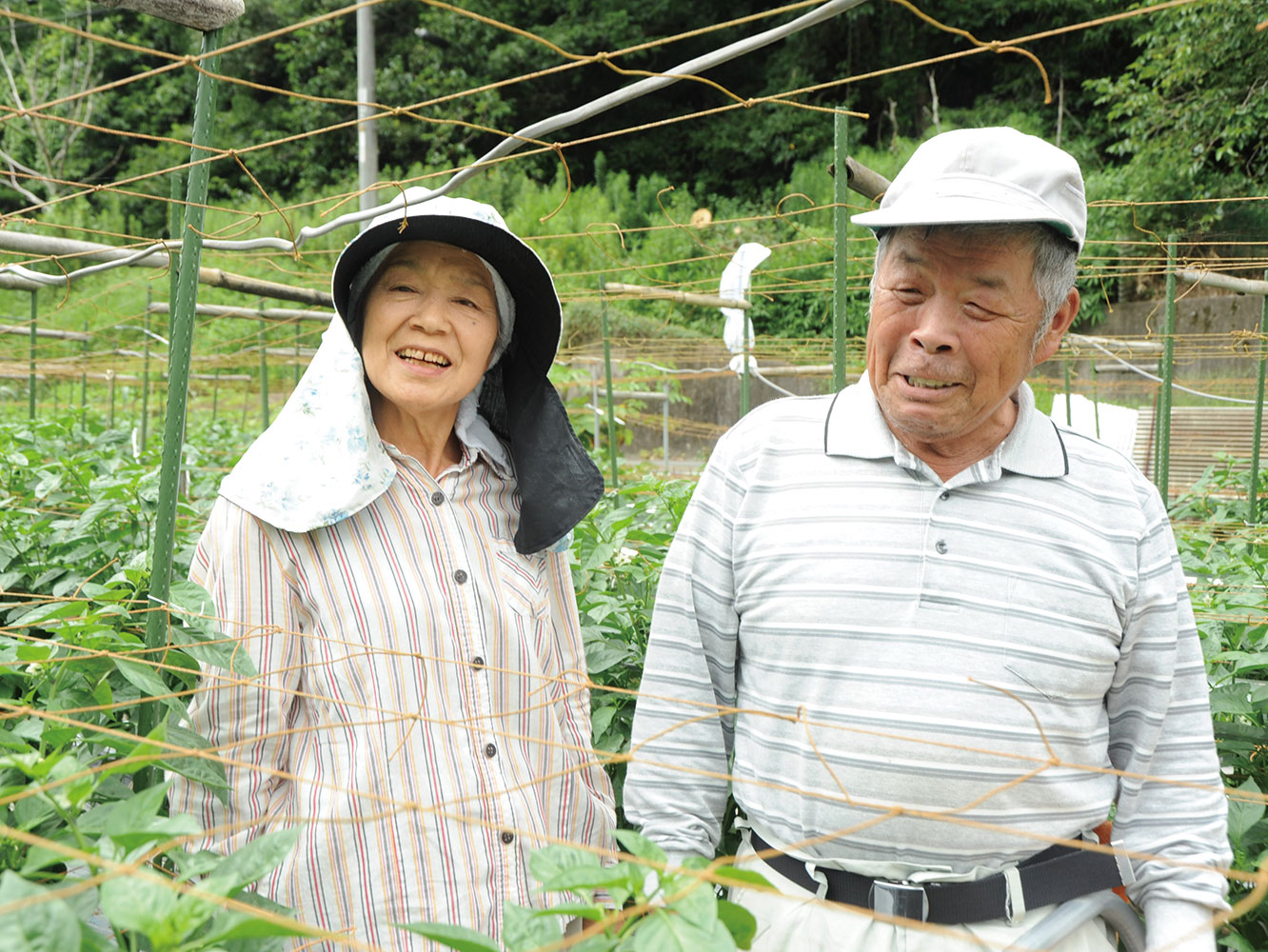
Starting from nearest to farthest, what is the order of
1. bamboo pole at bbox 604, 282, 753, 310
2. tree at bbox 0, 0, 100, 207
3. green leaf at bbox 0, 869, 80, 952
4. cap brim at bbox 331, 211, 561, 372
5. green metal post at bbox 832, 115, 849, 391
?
green leaf at bbox 0, 869, 80, 952 → cap brim at bbox 331, 211, 561, 372 → green metal post at bbox 832, 115, 849, 391 → bamboo pole at bbox 604, 282, 753, 310 → tree at bbox 0, 0, 100, 207

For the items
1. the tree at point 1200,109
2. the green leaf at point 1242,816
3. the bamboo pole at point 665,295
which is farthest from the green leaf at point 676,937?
the tree at point 1200,109

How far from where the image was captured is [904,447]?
4.64ft

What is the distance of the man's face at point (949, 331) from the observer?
1345mm

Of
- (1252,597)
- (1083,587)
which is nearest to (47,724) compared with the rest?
(1083,587)

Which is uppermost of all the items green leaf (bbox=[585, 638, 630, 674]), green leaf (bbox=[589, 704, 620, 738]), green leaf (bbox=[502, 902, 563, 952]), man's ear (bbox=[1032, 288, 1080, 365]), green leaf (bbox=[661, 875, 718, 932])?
man's ear (bbox=[1032, 288, 1080, 365])

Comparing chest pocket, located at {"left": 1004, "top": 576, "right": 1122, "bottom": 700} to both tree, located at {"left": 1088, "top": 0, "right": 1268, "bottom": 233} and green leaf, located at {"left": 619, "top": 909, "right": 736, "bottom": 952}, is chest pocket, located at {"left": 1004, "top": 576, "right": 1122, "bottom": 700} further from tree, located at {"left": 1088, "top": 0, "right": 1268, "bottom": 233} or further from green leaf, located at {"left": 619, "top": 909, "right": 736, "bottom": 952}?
tree, located at {"left": 1088, "top": 0, "right": 1268, "bottom": 233}

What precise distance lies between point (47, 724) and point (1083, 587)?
3.95ft

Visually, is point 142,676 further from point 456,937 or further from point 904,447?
point 904,447

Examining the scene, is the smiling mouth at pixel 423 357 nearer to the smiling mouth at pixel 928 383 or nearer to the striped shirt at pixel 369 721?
the striped shirt at pixel 369 721

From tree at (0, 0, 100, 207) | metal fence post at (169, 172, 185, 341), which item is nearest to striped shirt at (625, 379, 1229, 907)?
metal fence post at (169, 172, 185, 341)

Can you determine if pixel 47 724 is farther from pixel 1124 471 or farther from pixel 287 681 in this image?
pixel 1124 471

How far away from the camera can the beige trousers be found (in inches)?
50.0

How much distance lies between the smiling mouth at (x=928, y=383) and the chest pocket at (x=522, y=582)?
0.65 meters

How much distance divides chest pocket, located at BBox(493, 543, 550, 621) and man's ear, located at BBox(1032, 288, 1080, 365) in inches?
31.2
